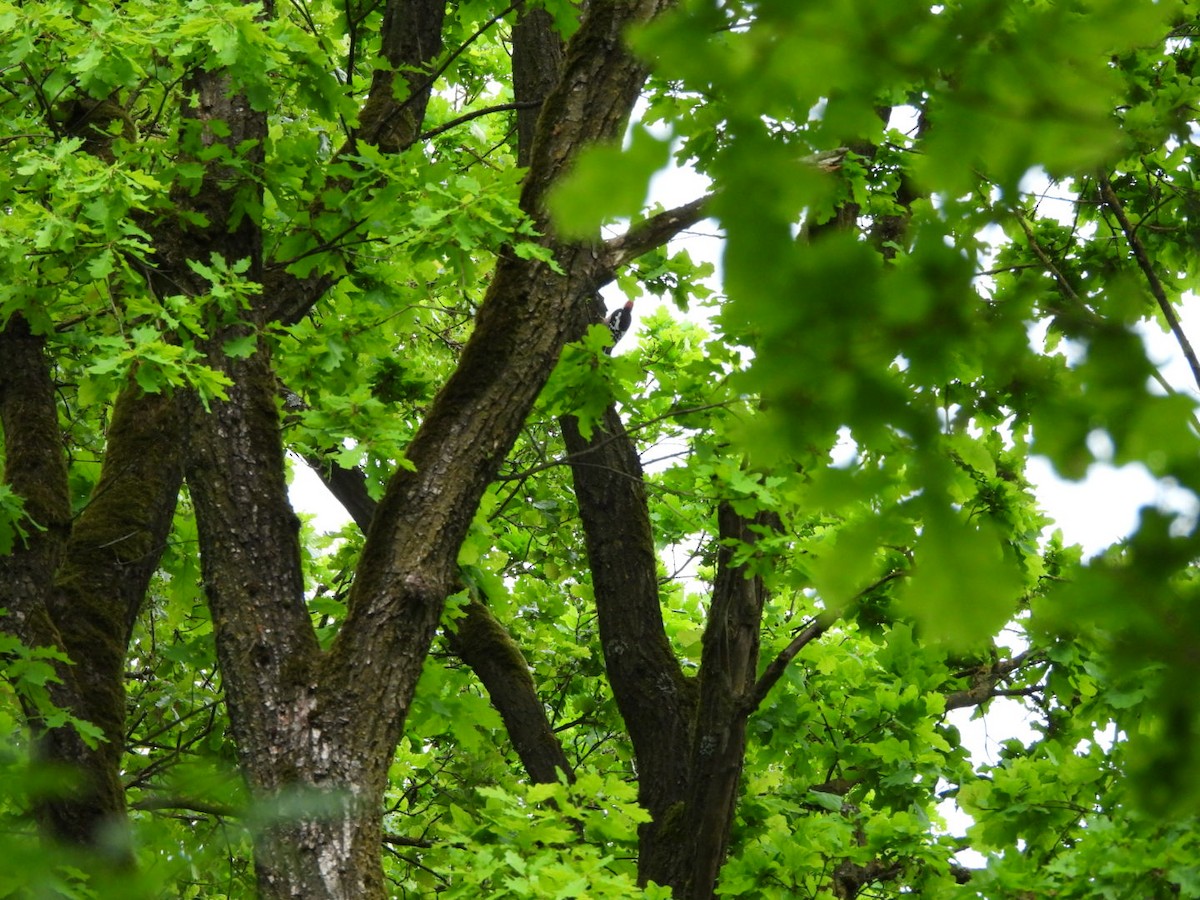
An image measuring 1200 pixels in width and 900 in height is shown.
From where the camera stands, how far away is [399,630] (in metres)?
3.80

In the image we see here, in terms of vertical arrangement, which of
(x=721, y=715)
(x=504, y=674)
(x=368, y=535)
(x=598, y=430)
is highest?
(x=598, y=430)

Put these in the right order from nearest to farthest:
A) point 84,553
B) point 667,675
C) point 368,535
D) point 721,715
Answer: point 368,535
point 84,553
point 721,715
point 667,675

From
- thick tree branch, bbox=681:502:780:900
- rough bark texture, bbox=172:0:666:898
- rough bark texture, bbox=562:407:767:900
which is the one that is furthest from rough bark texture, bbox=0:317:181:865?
thick tree branch, bbox=681:502:780:900

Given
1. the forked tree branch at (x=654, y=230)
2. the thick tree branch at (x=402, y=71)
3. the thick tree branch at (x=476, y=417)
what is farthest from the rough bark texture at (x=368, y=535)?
the thick tree branch at (x=402, y=71)

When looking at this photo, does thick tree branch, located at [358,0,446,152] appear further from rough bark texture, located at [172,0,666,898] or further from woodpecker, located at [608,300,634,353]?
woodpecker, located at [608,300,634,353]

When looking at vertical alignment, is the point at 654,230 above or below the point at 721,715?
above

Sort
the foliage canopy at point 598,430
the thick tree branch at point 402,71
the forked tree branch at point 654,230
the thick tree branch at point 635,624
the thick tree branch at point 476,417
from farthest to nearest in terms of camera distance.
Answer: the thick tree branch at point 635,624
the thick tree branch at point 402,71
the forked tree branch at point 654,230
the thick tree branch at point 476,417
the foliage canopy at point 598,430

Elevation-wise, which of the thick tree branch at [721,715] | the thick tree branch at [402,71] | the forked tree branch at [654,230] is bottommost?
the thick tree branch at [721,715]

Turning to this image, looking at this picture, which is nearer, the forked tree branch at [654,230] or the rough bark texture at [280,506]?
the rough bark texture at [280,506]

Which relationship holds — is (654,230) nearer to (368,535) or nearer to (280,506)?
(368,535)

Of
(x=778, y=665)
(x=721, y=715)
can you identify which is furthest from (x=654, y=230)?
(x=721, y=715)

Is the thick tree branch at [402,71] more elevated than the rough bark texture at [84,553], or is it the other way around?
the thick tree branch at [402,71]

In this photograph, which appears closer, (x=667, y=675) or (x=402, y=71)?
(x=402, y=71)

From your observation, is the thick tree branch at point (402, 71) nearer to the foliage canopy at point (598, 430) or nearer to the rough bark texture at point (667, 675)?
the foliage canopy at point (598, 430)
